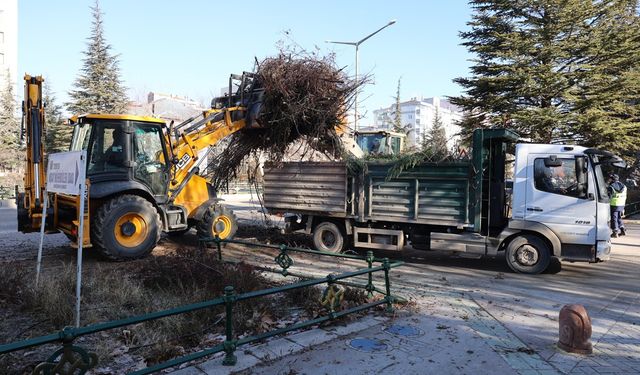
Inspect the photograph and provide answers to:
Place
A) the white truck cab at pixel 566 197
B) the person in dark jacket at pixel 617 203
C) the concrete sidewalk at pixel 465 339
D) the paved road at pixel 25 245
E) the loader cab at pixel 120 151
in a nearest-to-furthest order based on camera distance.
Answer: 1. the concrete sidewalk at pixel 465 339
2. the white truck cab at pixel 566 197
3. the loader cab at pixel 120 151
4. the paved road at pixel 25 245
5. the person in dark jacket at pixel 617 203

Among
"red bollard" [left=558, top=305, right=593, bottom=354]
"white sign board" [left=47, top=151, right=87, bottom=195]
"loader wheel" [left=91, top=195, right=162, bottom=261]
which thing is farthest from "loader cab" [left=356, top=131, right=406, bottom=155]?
"red bollard" [left=558, top=305, right=593, bottom=354]

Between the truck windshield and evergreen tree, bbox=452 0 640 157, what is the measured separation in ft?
32.5

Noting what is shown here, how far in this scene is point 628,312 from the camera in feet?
21.0

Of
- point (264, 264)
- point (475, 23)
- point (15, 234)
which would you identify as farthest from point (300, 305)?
point (475, 23)

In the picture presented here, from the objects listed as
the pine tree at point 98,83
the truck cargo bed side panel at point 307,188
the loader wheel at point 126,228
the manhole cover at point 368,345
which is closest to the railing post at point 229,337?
the manhole cover at point 368,345

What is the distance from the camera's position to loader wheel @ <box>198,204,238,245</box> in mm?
10211

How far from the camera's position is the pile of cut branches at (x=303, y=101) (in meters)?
9.66

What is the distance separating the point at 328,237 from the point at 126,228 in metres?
4.25

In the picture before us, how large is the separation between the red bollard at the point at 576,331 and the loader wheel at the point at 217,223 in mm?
7244

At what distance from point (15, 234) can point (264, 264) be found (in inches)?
349

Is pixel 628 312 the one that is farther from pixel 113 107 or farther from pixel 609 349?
pixel 113 107

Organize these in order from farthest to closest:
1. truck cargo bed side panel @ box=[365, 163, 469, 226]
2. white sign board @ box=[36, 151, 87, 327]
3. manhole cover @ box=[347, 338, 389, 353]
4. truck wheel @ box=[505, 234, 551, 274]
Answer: truck cargo bed side panel @ box=[365, 163, 469, 226] → truck wheel @ box=[505, 234, 551, 274] → white sign board @ box=[36, 151, 87, 327] → manhole cover @ box=[347, 338, 389, 353]

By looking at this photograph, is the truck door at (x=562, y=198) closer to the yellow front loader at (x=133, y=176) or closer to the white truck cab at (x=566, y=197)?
the white truck cab at (x=566, y=197)

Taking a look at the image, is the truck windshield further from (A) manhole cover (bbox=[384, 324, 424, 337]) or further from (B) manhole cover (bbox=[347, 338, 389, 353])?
(B) manhole cover (bbox=[347, 338, 389, 353])
